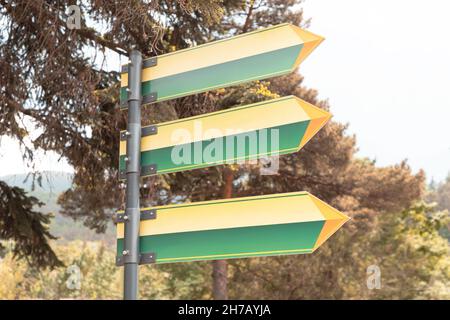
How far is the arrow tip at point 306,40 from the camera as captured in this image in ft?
6.26

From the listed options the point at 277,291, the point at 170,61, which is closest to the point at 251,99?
the point at 170,61

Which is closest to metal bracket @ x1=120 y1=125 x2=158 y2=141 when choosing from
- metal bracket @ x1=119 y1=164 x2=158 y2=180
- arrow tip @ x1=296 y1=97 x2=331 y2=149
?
metal bracket @ x1=119 y1=164 x2=158 y2=180

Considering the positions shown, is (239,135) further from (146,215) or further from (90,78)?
(90,78)

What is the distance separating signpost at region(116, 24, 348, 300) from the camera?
173cm

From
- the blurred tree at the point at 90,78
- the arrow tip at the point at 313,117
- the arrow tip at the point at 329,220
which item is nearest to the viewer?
the arrow tip at the point at 329,220

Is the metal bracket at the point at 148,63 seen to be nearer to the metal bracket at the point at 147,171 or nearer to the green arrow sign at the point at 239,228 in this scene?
the metal bracket at the point at 147,171

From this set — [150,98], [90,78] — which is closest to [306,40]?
[150,98]

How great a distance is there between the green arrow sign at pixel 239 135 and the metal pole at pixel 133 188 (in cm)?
5

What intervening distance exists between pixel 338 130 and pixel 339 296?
722 cm

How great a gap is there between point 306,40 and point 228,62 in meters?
0.25

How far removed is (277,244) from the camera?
1.72m

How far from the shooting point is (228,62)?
78.3 inches

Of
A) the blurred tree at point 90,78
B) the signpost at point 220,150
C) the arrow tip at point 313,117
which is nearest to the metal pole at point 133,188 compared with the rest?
the signpost at point 220,150

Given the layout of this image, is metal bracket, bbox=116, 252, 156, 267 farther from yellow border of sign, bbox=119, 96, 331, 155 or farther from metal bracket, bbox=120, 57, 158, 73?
metal bracket, bbox=120, 57, 158, 73
